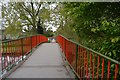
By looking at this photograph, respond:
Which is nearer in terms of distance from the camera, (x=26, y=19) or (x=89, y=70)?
(x=89, y=70)

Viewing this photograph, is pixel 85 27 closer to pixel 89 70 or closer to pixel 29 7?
pixel 89 70

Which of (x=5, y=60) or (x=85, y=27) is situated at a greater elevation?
(x=85, y=27)

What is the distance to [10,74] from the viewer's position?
810 centimetres

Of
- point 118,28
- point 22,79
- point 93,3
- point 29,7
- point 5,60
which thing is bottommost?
point 22,79

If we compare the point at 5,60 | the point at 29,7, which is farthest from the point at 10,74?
the point at 29,7

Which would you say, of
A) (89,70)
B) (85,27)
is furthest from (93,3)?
(89,70)

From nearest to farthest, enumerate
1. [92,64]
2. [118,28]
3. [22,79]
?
[92,64] < [118,28] < [22,79]

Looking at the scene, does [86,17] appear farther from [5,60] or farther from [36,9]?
[36,9]

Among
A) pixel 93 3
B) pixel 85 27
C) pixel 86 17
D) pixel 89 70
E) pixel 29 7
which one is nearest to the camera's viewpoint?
pixel 89 70

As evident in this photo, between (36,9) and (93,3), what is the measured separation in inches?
1394

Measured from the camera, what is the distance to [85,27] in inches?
360

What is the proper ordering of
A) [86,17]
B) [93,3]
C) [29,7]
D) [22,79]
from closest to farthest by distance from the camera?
[22,79] < [93,3] < [86,17] < [29,7]

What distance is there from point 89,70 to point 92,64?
0.44 metres

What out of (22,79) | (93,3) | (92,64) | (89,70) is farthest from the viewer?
(93,3)
